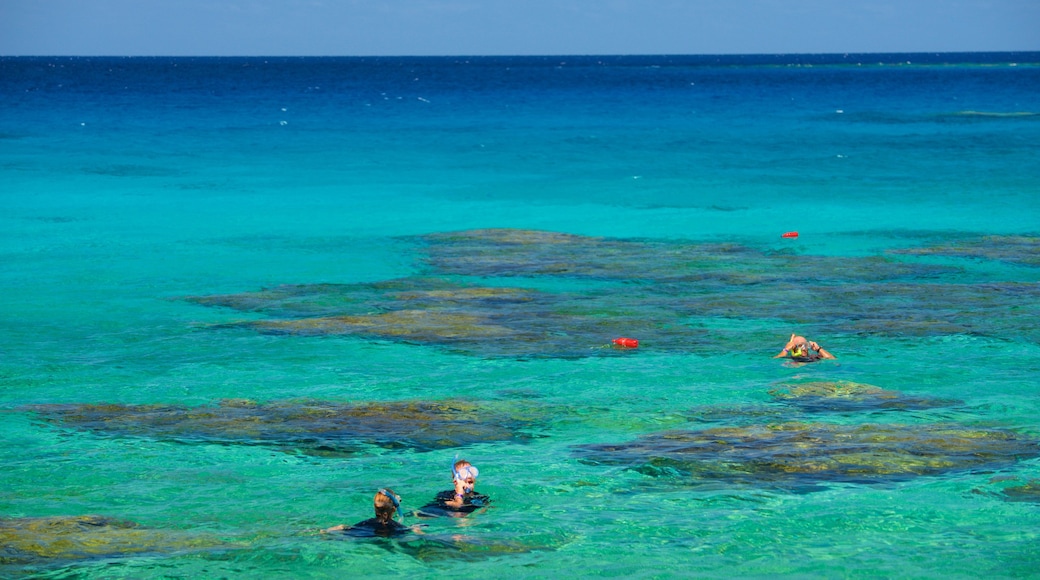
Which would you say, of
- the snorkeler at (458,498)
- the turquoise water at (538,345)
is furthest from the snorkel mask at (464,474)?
the turquoise water at (538,345)

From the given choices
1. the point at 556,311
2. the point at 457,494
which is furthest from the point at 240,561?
the point at 556,311

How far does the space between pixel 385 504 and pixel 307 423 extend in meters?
4.35

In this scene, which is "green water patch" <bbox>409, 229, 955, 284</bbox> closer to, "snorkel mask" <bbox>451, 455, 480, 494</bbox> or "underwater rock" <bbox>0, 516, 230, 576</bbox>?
"snorkel mask" <bbox>451, 455, 480, 494</bbox>

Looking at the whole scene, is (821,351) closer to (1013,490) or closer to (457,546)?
(1013,490)

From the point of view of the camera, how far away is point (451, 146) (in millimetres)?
63250

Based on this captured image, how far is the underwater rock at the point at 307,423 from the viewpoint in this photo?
16.4m

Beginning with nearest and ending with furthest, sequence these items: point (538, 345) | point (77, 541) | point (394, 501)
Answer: point (77, 541) < point (394, 501) < point (538, 345)

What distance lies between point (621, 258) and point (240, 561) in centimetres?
1907

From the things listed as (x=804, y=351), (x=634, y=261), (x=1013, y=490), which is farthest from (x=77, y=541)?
(x=634, y=261)

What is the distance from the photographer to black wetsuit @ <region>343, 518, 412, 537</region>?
516 inches

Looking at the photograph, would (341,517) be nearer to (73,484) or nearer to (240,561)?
(240,561)

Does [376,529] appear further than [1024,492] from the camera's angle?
No

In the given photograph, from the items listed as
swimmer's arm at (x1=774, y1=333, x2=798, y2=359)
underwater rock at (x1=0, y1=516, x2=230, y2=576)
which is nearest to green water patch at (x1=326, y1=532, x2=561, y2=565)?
underwater rock at (x1=0, y1=516, x2=230, y2=576)

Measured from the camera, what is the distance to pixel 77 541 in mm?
12938
